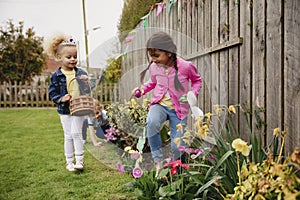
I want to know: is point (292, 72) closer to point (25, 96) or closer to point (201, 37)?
point (201, 37)

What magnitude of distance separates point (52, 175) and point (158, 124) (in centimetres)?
101

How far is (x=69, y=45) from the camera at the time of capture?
2098 mm

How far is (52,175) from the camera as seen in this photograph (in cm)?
240

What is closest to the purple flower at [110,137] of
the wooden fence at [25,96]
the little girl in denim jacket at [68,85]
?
the little girl in denim jacket at [68,85]

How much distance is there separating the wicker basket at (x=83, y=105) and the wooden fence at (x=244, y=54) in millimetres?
245

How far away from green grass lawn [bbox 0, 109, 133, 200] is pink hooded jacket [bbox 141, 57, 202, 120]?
0.63 meters

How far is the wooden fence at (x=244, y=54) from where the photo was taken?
1.37m

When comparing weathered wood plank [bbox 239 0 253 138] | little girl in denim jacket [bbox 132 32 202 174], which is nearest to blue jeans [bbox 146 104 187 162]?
little girl in denim jacket [bbox 132 32 202 174]

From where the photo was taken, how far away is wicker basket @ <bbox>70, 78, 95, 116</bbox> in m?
1.83

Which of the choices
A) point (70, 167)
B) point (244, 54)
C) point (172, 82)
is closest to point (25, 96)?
point (70, 167)

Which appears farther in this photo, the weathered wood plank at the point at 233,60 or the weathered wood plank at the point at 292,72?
the weathered wood plank at the point at 233,60

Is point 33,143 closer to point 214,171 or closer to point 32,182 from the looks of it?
point 32,182

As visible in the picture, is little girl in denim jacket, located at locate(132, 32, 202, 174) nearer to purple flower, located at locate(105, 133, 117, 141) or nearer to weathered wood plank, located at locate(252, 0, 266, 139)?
weathered wood plank, located at locate(252, 0, 266, 139)

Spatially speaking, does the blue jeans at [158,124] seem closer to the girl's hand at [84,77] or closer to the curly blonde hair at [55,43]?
the girl's hand at [84,77]
